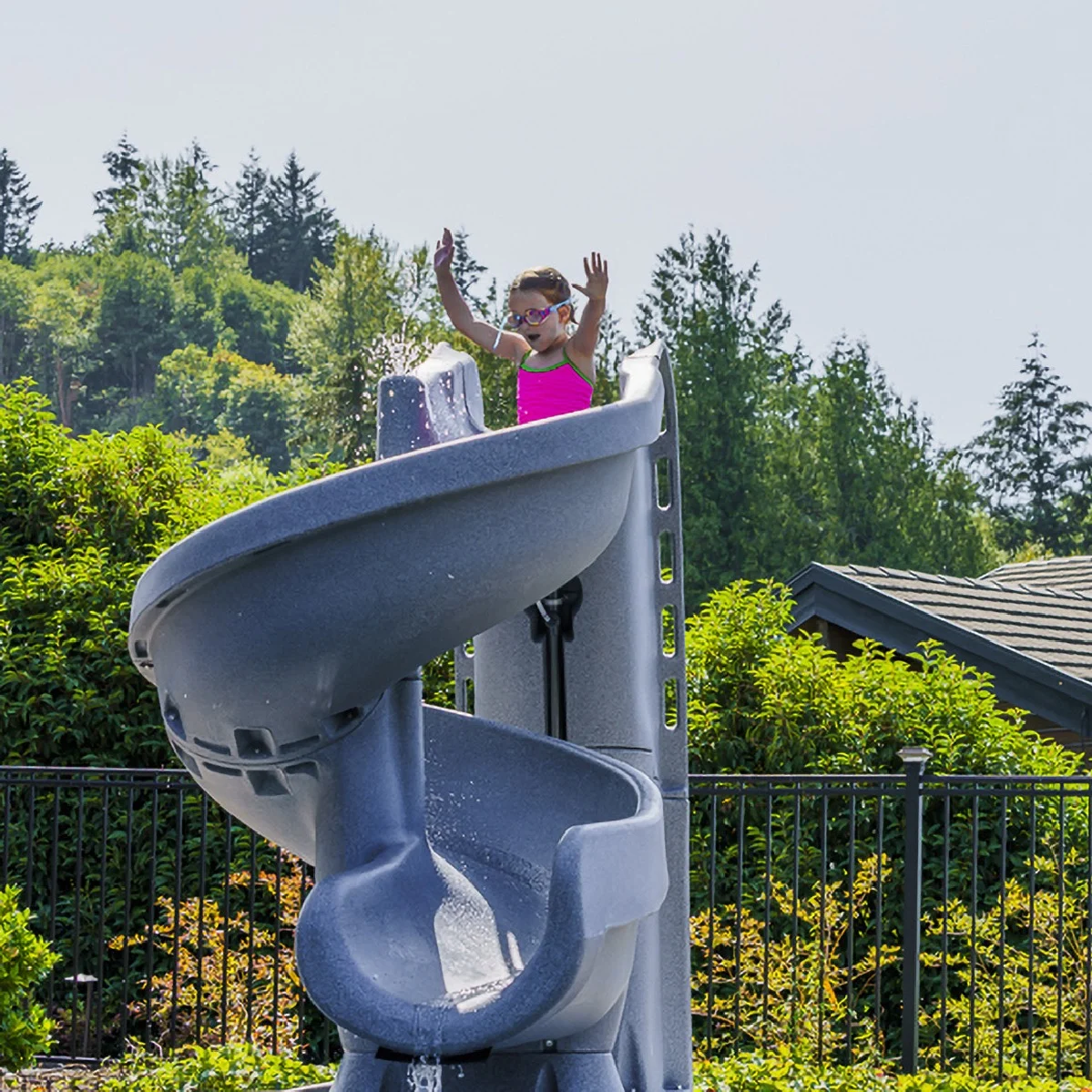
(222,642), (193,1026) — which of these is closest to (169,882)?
(193,1026)

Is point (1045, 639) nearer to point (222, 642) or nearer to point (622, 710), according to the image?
point (622, 710)

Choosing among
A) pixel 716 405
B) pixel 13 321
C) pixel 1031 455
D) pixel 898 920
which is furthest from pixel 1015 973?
pixel 13 321

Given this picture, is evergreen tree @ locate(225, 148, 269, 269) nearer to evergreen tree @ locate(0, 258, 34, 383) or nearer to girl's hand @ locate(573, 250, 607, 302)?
evergreen tree @ locate(0, 258, 34, 383)

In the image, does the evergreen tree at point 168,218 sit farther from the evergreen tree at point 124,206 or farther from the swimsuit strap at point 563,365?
the swimsuit strap at point 563,365

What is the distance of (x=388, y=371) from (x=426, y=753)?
0.98 meters

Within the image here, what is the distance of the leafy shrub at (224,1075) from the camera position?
20.1ft

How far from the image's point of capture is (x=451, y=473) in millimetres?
3086

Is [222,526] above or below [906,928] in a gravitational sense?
above

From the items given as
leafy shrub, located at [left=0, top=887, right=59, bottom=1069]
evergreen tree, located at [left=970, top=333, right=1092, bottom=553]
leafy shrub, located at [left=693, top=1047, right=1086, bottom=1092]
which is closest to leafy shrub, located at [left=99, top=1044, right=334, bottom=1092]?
leafy shrub, located at [left=0, top=887, right=59, bottom=1069]

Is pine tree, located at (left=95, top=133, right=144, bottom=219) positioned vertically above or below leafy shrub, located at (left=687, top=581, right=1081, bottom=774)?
above

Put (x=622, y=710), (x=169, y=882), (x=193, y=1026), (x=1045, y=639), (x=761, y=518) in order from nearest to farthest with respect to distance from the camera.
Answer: (x=622, y=710)
(x=193, y=1026)
(x=169, y=882)
(x=1045, y=639)
(x=761, y=518)

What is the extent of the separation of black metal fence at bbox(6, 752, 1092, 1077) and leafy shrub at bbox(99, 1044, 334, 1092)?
2.13 ft

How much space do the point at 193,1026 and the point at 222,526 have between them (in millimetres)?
5186

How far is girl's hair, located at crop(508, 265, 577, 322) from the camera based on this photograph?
4.32 m
